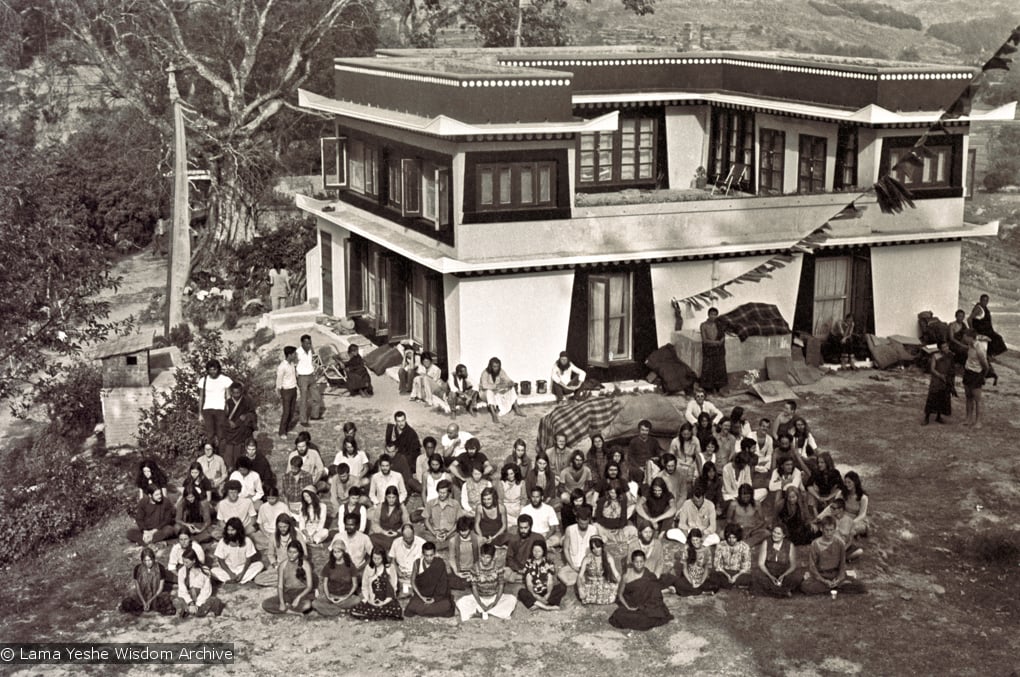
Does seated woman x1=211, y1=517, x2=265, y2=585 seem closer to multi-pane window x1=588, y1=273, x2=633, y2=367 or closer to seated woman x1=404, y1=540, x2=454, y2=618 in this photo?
seated woman x1=404, y1=540, x2=454, y2=618

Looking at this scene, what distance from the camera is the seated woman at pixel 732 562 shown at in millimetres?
15516

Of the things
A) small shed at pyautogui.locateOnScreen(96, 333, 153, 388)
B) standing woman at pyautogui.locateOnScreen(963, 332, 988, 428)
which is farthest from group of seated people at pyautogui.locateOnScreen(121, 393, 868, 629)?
small shed at pyautogui.locateOnScreen(96, 333, 153, 388)

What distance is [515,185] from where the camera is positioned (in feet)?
74.8

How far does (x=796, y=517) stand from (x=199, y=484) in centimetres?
762

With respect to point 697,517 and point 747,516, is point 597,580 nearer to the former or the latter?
point 697,517

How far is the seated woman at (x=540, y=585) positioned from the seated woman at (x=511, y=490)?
1916mm

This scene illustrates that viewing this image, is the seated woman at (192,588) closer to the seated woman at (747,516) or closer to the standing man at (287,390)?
the standing man at (287,390)

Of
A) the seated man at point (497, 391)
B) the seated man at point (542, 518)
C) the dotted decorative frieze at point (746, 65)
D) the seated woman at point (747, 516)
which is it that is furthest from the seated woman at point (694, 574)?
the dotted decorative frieze at point (746, 65)

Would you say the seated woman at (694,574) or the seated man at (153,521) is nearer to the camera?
the seated woman at (694,574)

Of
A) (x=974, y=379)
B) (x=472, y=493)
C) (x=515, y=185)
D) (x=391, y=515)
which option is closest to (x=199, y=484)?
(x=391, y=515)

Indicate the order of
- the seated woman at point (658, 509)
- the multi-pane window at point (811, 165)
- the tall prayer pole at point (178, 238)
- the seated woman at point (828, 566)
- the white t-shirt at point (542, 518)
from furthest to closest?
the tall prayer pole at point (178, 238)
the multi-pane window at point (811, 165)
the seated woman at point (658, 509)
the white t-shirt at point (542, 518)
the seated woman at point (828, 566)

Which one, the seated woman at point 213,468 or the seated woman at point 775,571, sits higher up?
the seated woman at point 213,468

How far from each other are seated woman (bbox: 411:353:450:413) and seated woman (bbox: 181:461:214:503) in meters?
5.72

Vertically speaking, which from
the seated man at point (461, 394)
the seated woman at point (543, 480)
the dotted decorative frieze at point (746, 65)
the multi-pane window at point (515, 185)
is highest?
the dotted decorative frieze at point (746, 65)
